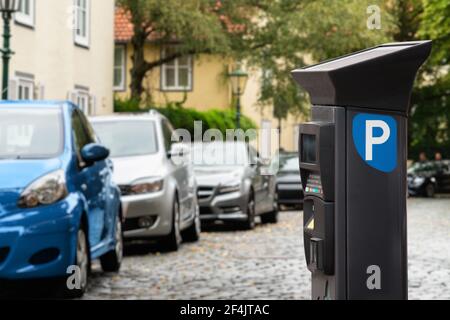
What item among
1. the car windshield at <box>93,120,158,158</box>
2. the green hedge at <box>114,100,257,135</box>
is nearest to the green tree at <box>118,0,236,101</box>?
the green hedge at <box>114,100,257,135</box>

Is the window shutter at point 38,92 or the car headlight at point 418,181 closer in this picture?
the window shutter at point 38,92

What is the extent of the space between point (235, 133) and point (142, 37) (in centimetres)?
445

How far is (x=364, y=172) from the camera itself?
13.8 ft

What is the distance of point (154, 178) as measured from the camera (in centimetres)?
1410

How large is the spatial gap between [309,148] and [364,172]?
0.25 m

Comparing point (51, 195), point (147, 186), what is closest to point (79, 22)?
point (147, 186)

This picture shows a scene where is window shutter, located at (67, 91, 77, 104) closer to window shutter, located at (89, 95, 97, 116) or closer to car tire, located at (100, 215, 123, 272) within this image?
window shutter, located at (89, 95, 97, 116)

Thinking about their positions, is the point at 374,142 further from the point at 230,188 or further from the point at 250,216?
the point at 250,216

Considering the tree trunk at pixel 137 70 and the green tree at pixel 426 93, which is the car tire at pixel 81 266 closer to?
the tree trunk at pixel 137 70

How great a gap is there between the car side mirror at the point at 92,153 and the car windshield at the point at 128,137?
14.3 feet

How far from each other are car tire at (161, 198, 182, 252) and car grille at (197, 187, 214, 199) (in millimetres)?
4373

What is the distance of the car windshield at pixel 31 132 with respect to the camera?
9695 mm

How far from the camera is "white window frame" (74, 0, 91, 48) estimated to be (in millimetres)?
27078

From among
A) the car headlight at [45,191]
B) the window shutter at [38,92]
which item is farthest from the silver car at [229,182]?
the car headlight at [45,191]
